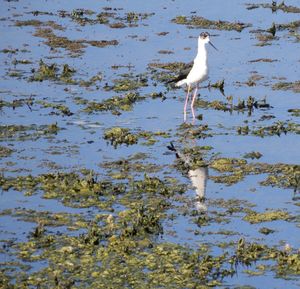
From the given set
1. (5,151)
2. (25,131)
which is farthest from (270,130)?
(5,151)

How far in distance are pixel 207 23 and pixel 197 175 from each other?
14.8m

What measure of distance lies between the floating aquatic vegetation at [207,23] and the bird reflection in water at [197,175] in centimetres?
1247

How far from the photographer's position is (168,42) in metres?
29.8

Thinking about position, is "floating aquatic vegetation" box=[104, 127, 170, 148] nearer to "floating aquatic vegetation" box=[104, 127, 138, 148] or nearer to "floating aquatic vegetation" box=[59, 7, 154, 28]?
"floating aquatic vegetation" box=[104, 127, 138, 148]

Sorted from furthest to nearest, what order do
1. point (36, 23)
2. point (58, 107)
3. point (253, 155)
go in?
point (36, 23), point (58, 107), point (253, 155)

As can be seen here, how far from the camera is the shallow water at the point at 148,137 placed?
14.8 metres

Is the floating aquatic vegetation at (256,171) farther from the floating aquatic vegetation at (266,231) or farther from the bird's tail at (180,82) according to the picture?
the bird's tail at (180,82)

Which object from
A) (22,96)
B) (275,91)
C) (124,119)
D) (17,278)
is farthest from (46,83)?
(17,278)

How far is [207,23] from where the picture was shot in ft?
105

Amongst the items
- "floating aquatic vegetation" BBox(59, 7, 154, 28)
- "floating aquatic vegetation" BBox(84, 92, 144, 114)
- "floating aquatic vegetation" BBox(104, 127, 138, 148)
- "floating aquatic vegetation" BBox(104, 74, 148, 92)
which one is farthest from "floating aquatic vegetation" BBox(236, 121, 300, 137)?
"floating aquatic vegetation" BBox(59, 7, 154, 28)

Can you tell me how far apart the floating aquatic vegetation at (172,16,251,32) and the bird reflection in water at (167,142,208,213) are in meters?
12.5

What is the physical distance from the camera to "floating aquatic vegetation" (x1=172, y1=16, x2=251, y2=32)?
103 ft

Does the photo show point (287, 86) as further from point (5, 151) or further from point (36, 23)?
point (36, 23)

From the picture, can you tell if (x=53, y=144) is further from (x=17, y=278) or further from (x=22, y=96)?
(x=17, y=278)
